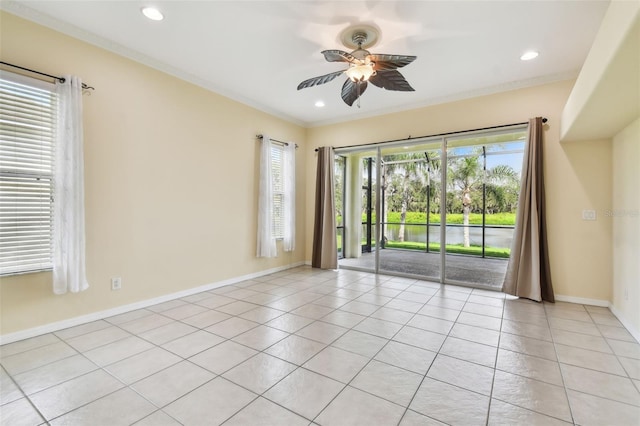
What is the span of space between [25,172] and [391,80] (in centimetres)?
348

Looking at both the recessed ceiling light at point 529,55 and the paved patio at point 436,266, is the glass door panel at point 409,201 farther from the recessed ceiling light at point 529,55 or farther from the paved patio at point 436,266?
the recessed ceiling light at point 529,55

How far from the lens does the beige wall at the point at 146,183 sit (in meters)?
2.67

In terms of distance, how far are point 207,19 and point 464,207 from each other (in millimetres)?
5241

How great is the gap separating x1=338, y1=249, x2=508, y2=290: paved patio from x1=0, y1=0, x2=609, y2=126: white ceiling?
9.83 feet

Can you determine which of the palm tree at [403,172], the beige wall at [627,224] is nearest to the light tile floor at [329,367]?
the beige wall at [627,224]

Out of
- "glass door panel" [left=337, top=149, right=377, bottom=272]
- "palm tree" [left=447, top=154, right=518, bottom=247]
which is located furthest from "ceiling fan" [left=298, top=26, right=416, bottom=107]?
"glass door panel" [left=337, top=149, right=377, bottom=272]

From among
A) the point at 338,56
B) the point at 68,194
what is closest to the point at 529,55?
the point at 338,56

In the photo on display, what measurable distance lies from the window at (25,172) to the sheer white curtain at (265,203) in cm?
259

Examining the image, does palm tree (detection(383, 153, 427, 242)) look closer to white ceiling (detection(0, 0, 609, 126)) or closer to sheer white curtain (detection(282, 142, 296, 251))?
sheer white curtain (detection(282, 142, 296, 251))

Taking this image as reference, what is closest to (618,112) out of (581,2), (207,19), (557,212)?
(581,2)

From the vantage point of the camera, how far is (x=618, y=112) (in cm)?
261

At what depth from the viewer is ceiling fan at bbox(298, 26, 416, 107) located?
2582 millimetres

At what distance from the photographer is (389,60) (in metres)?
2.59

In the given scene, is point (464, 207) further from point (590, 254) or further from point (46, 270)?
point (46, 270)
